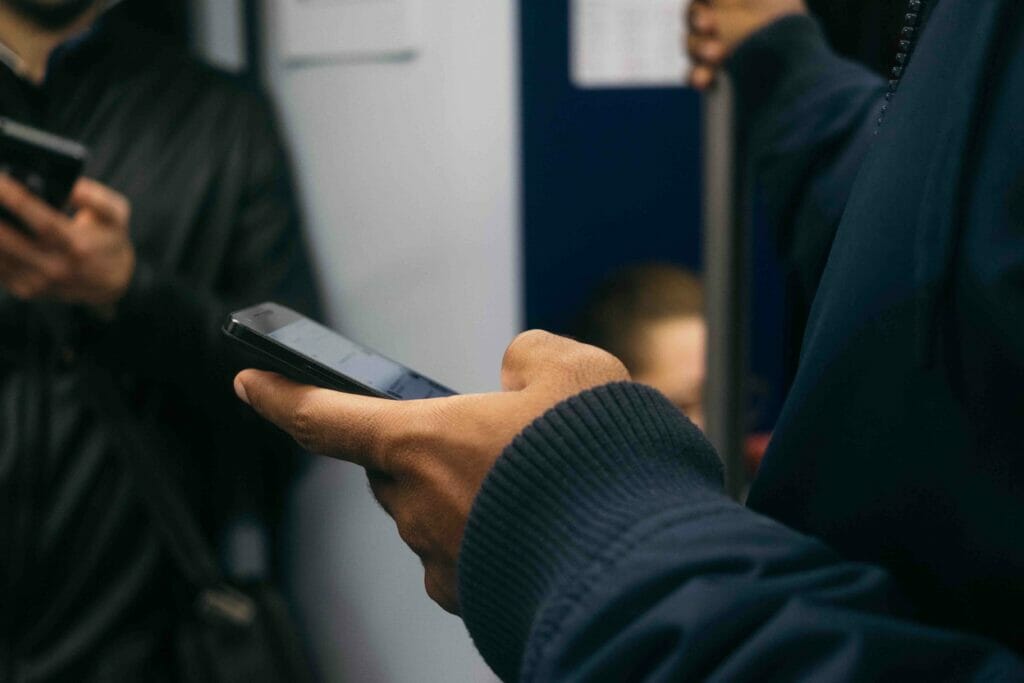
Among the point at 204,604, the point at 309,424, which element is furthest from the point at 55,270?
the point at 309,424

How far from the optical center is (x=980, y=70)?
0.40m

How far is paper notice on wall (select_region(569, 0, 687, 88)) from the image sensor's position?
147 cm

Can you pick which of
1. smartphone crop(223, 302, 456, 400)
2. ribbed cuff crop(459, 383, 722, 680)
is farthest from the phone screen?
ribbed cuff crop(459, 383, 722, 680)

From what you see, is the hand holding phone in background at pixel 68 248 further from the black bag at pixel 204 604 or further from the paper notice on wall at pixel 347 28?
the paper notice on wall at pixel 347 28

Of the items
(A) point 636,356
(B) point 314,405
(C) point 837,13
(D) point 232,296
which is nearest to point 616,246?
(A) point 636,356

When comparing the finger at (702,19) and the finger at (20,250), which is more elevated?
the finger at (702,19)

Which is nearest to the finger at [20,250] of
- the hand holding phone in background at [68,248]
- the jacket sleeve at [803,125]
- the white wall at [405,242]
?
the hand holding phone in background at [68,248]

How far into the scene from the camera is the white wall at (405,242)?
51.9 inches

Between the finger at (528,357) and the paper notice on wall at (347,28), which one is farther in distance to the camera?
the paper notice on wall at (347,28)

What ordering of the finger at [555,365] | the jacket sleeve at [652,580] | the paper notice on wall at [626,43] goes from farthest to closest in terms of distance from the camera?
the paper notice on wall at [626,43], the finger at [555,365], the jacket sleeve at [652,580]

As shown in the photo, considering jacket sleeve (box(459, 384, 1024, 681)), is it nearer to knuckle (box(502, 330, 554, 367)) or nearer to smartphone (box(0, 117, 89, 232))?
knuckle (box(502, 330, 554, 367))

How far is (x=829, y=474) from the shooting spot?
1.47 feet

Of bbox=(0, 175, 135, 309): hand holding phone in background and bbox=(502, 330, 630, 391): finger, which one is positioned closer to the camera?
bbox=(502, 330, 630, 391): finger

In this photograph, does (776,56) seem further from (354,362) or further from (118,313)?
(118,313)
